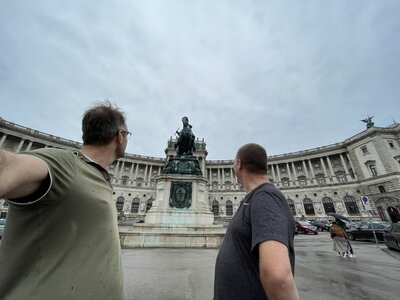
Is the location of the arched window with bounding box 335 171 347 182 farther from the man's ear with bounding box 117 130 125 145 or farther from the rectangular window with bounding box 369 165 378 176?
the man's ear with bounding box 117 130 125 145

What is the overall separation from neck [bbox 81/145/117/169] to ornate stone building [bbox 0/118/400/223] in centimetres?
3420

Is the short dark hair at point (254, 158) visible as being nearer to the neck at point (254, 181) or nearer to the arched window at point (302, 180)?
the neck at point (254, 181)

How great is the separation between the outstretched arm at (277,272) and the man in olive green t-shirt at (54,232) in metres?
0.92

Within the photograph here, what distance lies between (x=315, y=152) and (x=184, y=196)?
46.5 meters

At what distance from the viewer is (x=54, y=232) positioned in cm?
98

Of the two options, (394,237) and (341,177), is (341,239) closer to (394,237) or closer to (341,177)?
(394,237)

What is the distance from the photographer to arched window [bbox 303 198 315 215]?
39844 mm

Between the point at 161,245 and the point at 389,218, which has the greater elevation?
the point at 389,218

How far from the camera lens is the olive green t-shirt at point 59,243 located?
2.97 feet

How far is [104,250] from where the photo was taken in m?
1.19

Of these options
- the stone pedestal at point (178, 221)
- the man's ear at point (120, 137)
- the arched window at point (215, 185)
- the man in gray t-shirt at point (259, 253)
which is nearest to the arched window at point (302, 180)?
the arched window at point (215, 185)

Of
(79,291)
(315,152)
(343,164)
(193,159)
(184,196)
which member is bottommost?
(79,291)

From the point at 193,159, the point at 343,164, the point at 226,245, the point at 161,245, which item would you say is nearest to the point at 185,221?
the point at 161,245

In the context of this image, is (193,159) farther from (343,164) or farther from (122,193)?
(343,164)
